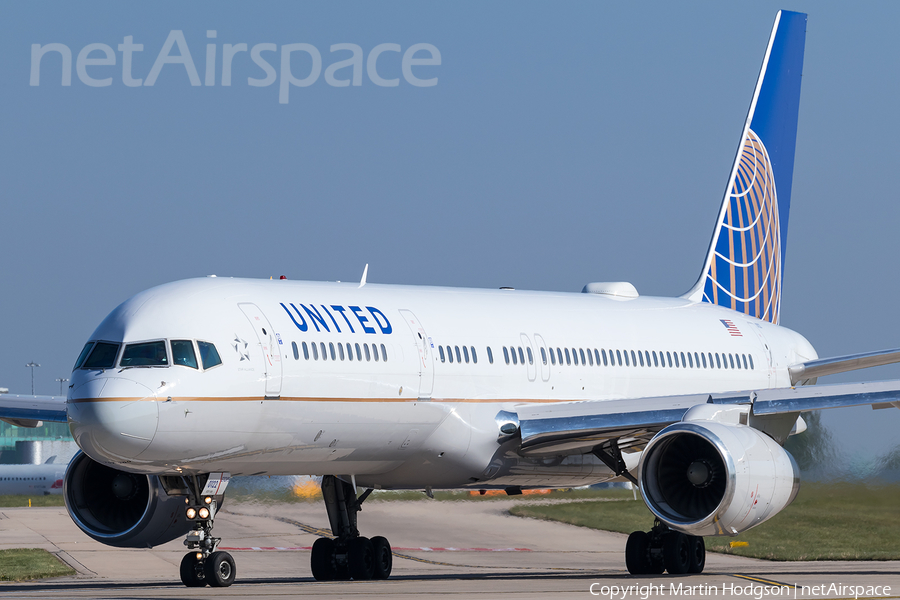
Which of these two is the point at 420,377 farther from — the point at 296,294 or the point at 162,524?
the point at 162,524

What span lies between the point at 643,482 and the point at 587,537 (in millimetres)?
15696

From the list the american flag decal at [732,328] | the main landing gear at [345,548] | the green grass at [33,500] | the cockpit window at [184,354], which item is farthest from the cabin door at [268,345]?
the green grass at [33,500]

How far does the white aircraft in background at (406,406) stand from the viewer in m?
16.9

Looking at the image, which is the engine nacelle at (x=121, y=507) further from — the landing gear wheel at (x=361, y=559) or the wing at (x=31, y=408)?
the landing gear wheel at (x=361, y=559)

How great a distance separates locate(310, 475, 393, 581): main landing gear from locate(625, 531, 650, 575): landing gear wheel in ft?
12.8

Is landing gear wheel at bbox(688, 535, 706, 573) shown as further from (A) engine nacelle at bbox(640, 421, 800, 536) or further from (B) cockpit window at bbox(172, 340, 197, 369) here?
(B) cockpit window at bbox(172, 340, 197, 369)

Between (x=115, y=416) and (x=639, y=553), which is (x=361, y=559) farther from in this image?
(x=115, y=416)

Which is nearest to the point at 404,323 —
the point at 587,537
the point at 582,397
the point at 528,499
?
the point at 582,397

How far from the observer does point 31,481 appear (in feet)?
259

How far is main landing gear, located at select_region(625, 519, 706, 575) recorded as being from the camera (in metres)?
22.0

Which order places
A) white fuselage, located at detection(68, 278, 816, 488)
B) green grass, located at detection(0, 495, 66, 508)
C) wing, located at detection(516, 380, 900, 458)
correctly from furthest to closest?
green grass, located at detection(0, 495, 66, 508), wing, located at detection(516, 380, 900, 458), white fuselage, located at detection(68, 278, 816, 488)

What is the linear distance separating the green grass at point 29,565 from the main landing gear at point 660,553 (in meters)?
9.70

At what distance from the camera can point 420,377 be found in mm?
19391

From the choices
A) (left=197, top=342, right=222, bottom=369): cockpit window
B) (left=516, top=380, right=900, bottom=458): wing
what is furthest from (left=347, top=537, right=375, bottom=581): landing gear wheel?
(left=197, top=342, right=222, bottom=369): cockpit window
